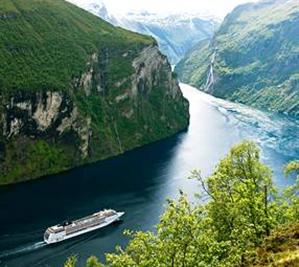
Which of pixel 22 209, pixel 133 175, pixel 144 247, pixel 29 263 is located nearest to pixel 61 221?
pixel 22 209

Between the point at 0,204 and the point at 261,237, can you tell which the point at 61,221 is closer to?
the point at 0,204

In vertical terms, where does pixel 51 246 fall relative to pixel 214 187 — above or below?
below

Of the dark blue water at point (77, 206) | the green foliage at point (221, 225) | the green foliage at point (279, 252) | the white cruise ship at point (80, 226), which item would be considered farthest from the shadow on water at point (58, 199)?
the green foliage at point (279, 252)

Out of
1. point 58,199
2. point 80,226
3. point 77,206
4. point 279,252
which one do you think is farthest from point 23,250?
point 279,252

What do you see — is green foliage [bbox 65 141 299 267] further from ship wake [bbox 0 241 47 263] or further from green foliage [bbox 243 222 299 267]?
ship wake [bbox 0 241 47 263]

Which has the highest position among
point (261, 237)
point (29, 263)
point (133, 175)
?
point (261, 237)

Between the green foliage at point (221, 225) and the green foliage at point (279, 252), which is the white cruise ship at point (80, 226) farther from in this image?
the green foliage at point (279, 252)

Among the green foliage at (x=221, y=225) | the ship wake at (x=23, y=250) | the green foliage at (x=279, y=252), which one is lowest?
the ship wake at (x=23, y=250)
